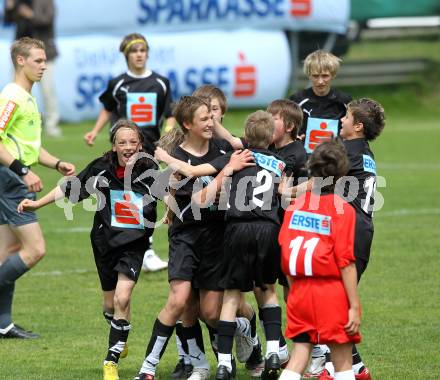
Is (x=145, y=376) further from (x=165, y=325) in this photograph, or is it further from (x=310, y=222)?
(x=310, y=222)

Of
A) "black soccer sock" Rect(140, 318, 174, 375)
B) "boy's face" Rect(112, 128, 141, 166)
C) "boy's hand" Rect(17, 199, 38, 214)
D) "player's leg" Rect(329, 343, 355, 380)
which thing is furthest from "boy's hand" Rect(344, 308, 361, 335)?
"boy's hand" Rect(17, 199, 38, 214)

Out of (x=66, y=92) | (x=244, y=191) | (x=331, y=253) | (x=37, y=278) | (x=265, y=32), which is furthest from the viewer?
(x=265, y=32)

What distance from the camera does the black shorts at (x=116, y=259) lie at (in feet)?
21.7

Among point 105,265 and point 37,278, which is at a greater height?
point 105,265

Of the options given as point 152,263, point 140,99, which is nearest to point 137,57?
point 140,99

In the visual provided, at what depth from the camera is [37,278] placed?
962cm

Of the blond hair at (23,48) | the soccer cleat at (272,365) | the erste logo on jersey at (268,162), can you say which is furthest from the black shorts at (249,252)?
the blond hair at (23,48)

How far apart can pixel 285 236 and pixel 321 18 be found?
16584 millimetres

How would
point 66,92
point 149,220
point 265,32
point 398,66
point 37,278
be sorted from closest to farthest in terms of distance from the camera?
1. point 149,220
2. point 37,278
3. point 66,92
4. point 265,32
5. point 398,66

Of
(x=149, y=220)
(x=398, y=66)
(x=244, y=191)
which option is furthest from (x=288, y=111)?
(x=398, y=66)

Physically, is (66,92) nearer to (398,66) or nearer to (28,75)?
(398,66)

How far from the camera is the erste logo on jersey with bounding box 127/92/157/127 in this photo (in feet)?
32.8

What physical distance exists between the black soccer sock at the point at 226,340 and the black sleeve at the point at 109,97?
433cm

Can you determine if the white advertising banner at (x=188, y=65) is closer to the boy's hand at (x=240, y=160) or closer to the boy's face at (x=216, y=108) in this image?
the boy's face at (x=216, y=108)
